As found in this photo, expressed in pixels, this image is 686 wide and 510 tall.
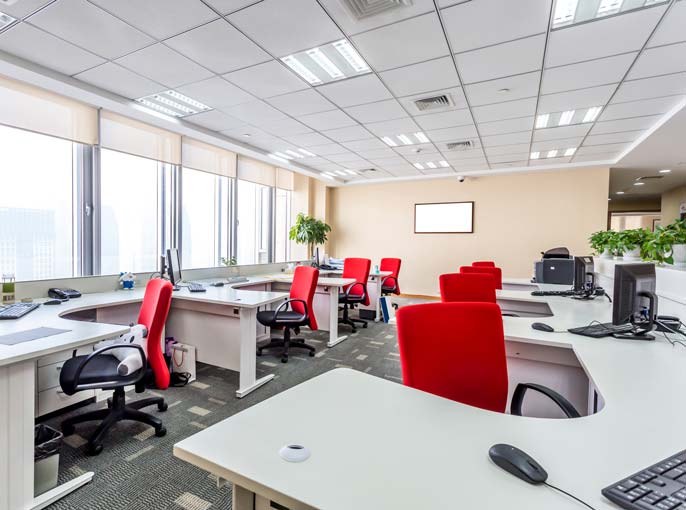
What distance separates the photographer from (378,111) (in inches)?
160

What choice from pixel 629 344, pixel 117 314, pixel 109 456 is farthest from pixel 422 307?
pixel 117 314

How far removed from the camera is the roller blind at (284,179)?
7.01 meters

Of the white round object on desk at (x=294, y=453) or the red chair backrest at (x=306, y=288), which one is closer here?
the white round object on desk at (x=294, y=453)

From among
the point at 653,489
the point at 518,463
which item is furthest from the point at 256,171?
the point at 653,489

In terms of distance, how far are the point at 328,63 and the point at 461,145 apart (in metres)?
3.05

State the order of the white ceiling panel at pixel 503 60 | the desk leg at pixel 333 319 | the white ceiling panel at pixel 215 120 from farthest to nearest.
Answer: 1. the desk leg at pixel 333 319
2. the white ceiling panel at pixel 215 120
3. the white ceiling panel at pixel 503 60

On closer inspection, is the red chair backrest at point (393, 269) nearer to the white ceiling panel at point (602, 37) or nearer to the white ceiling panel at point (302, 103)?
the white ceiling panel at point (302, 103)

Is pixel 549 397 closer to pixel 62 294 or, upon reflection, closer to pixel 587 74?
pixel 587 74

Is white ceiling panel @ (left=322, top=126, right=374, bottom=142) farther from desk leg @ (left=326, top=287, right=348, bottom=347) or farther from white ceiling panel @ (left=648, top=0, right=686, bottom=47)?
white ceiling panel @ (left=648, top=0, right=686, bottom=47)

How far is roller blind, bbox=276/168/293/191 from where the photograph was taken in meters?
7.01

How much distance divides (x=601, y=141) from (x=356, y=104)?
3.87 m

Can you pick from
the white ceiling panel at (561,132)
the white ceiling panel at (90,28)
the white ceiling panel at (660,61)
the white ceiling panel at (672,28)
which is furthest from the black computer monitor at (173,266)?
the white ceiling panel at (561,132)

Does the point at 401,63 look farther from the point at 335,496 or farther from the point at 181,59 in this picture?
the point at 335,496

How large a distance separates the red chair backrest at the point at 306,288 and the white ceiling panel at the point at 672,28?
346cm
